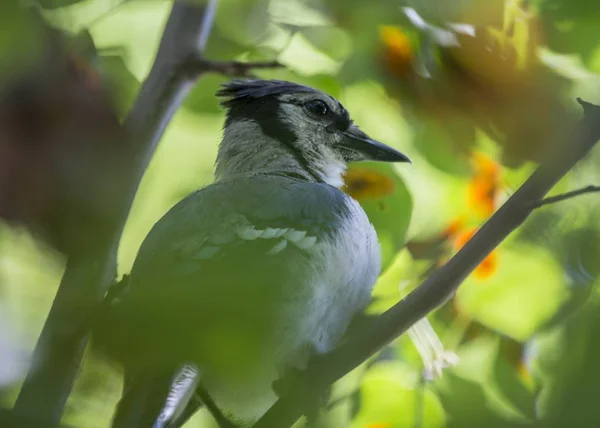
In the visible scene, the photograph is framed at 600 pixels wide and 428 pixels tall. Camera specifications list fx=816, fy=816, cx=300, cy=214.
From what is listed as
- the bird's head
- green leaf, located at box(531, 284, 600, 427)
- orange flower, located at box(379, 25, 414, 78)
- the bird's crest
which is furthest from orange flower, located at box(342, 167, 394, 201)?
green leaf, located at box(531, 284, 600, 427)

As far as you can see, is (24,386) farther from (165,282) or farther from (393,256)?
(393,256)

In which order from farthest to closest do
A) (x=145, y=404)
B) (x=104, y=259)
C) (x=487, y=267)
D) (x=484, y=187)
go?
(x=484, y=187) → (x=487, y=267) → (x=104, y=259) → (x=145, y=404)

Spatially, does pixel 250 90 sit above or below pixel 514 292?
below

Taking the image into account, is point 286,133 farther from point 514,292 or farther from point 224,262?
point 224,262

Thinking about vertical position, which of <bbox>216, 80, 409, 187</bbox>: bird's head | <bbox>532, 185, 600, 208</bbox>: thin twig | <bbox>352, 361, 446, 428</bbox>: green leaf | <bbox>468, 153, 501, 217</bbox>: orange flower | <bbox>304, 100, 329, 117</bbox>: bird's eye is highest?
<bbox>532, 185, 600, 208</bbox>: thin twig

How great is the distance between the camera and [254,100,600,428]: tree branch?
1321 mm

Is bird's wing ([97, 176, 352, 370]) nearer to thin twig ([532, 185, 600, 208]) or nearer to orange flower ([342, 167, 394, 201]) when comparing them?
orange flower ([342, 167, 394, 201])

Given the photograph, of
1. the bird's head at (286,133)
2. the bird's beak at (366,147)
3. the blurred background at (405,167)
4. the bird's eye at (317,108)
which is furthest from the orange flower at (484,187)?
the bird's eye at (317,108)

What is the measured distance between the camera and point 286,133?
103 inches

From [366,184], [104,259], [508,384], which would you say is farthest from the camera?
[366,184]

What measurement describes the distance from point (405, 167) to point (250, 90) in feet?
2.66

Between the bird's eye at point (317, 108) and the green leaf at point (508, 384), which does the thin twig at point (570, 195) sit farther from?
the bird's eye at point (317, 108)

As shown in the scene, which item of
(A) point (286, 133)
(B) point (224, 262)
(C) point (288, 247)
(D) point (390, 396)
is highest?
(B) point (224, 262)

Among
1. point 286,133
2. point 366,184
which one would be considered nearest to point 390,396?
point 366,184
